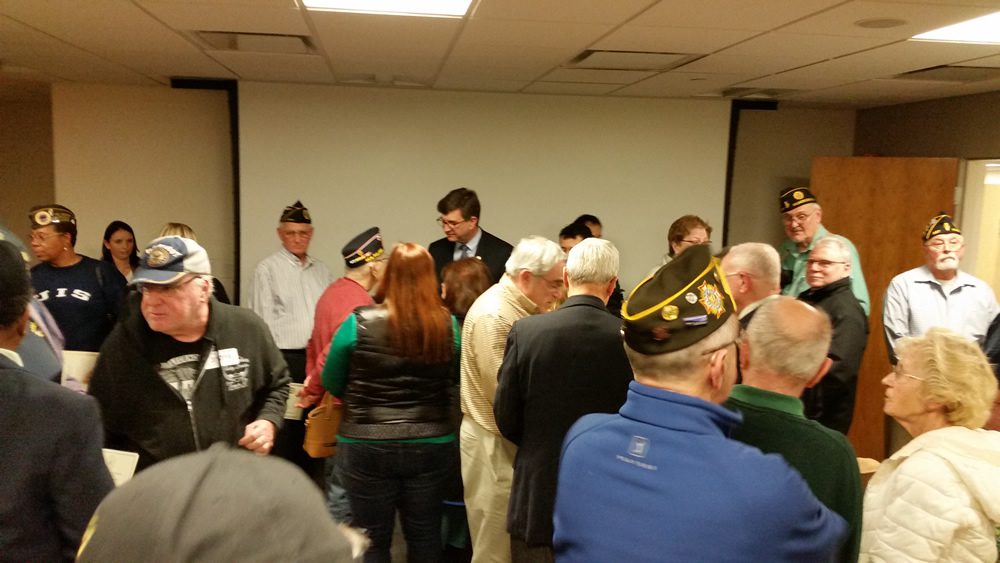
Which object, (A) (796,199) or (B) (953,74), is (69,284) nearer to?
(A) (796,199)

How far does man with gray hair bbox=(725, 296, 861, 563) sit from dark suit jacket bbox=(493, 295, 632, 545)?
30.6 inches

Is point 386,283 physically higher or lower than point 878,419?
higher

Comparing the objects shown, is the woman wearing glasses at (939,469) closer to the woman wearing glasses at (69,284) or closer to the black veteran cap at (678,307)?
the black veteran cap at (678,307)

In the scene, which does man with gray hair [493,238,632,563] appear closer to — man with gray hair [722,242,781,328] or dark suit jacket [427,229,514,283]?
man with gray hair [722,242,781,328]

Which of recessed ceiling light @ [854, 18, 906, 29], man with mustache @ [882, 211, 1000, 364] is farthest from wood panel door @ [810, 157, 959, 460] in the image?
recessed ceiling light @ [854, 18, 906, 29]

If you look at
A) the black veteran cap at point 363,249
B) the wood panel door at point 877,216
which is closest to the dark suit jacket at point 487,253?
the black veteran cap at point 363,249

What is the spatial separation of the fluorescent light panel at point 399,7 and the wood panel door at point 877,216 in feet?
12.1

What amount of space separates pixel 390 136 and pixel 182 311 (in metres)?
3.58

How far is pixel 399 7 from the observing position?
9.43 ft

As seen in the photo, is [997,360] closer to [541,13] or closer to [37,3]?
[541,13]

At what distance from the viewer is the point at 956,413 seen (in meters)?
1.68

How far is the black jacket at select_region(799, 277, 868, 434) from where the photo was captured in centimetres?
243

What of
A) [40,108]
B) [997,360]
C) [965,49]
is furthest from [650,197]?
[40,108]

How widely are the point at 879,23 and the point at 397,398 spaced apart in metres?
2.50
